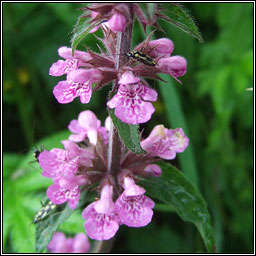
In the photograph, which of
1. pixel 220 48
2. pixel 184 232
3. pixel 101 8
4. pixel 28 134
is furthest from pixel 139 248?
pixel 101 8

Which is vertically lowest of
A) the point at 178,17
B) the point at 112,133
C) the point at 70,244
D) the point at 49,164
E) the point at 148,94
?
the point at 70,244

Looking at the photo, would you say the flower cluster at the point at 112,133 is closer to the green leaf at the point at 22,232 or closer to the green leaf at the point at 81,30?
the green leaf at the point at 81,30

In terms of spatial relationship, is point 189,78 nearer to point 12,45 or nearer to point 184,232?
point 184,232

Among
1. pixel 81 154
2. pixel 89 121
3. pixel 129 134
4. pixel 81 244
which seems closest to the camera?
pixel 129 134

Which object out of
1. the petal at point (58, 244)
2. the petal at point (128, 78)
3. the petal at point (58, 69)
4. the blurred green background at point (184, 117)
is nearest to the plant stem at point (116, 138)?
the petal at point (128, 78)

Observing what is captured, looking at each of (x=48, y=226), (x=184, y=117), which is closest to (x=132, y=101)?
(x=48, y=226)

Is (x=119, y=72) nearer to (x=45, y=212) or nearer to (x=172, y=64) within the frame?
(x=172, y=64)

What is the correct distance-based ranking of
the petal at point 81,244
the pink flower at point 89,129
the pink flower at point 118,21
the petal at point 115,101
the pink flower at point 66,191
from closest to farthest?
the pink flower at point 118,21, the petal at point 115,101, the pink flower at point 66,191, the pink flower at point 89,129, the petal at point 81,244
